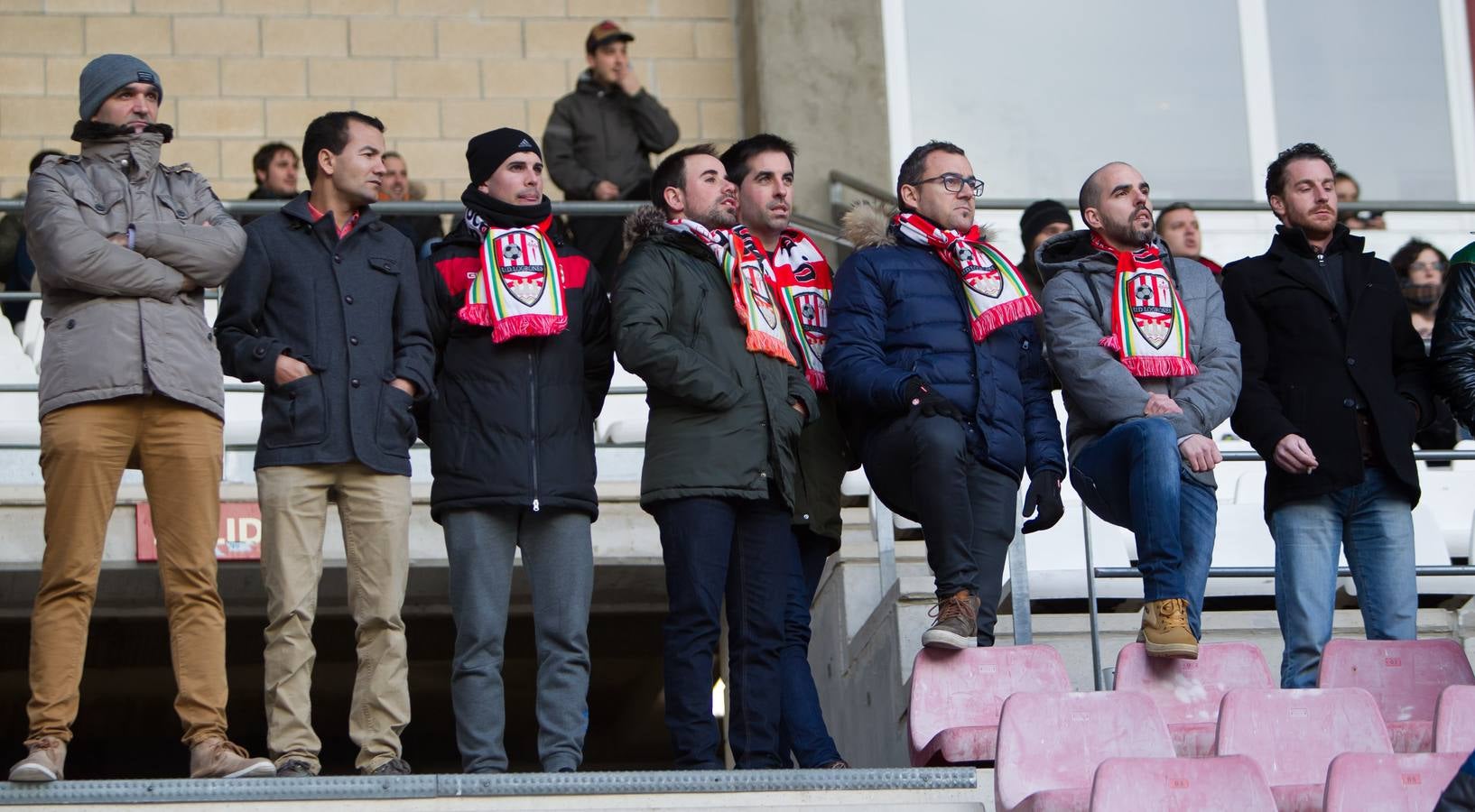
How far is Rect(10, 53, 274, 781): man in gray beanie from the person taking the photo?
4.60 metres

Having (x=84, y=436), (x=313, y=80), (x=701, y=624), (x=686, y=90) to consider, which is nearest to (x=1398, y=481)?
(x=701, y=624)

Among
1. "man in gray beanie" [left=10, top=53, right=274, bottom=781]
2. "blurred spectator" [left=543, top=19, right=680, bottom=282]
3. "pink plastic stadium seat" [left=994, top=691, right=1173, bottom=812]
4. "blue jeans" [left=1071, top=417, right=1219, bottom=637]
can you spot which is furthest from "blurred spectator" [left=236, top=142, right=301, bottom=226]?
"pink plastic stadium seat" [left=994, top=691, right=1173, bottom=812]

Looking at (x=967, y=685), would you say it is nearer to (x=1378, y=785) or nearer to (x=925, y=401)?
(x=925, y=401)

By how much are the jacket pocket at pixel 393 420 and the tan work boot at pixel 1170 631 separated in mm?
1819

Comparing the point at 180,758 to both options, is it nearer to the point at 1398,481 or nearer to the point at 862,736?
the point at 862,736

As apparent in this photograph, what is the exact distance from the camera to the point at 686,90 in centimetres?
984

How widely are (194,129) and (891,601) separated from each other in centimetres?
491

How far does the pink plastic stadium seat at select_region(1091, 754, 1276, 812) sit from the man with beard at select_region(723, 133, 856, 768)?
1.13m

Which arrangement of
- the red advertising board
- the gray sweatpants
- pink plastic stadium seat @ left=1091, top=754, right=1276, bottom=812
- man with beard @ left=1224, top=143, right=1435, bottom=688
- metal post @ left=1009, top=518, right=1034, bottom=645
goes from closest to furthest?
pink plastic stadium seat @ left=1091, top=754, right=1276, bottom=812 < the gray sweatpants < man with beard @ left=1224, top=143, right=1435, bottom=688 < metal post @ left=1009, top=518, right=1034, bottom=645 < the red advertising board

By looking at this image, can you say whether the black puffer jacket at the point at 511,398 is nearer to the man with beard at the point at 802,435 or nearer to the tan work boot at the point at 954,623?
the man with beard at the point at 802,435

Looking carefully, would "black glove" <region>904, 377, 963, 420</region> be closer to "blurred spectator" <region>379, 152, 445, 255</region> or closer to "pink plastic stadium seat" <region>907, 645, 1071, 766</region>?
"pink plastic stadium seat" <region>907, 645, 1071, 766</region>

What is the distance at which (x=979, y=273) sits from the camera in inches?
213

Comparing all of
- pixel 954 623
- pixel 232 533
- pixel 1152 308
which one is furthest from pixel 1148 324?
pixel 232 533

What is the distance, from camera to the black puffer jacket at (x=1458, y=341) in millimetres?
5535
